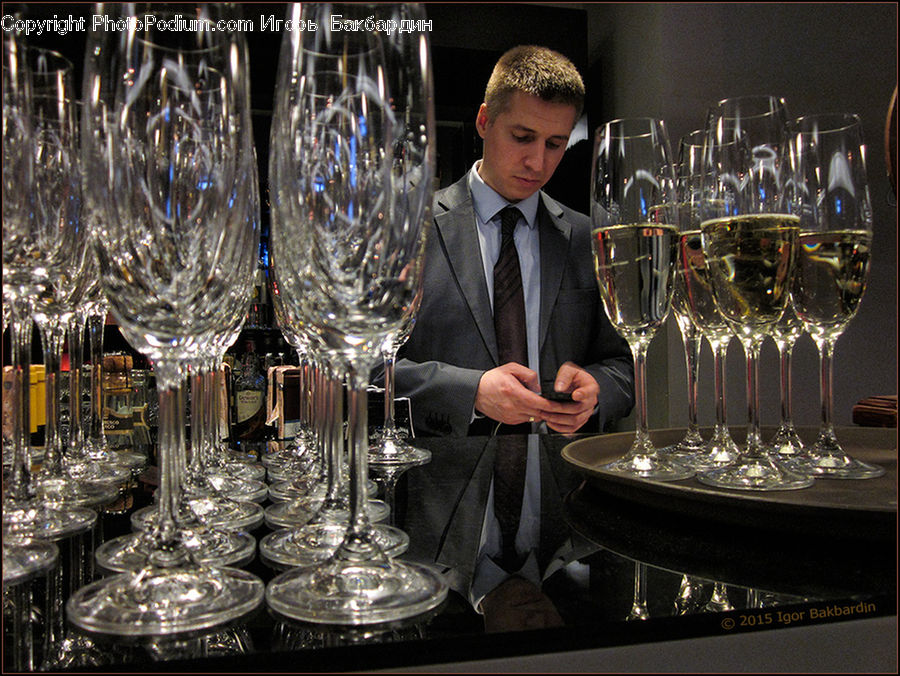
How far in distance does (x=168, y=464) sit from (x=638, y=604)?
0.28 metres

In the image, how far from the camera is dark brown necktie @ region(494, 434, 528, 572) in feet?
1.65

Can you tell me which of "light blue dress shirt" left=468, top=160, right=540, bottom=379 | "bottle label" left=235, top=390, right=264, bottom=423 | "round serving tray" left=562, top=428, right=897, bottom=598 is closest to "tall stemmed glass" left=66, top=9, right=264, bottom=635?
"round serving tray" left=562, top=428, right=897, bottom=598

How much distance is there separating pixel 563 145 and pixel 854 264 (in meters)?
1.49

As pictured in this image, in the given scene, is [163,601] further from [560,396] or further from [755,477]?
[560,396]

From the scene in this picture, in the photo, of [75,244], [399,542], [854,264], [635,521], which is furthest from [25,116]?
[854,264]

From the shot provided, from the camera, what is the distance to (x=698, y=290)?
90 centimetres

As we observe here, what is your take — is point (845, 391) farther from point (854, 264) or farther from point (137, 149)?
point (137, 149)

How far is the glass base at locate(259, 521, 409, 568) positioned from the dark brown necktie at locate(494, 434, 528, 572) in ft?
0.25

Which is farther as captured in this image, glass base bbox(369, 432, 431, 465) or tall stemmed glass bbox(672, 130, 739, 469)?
glass base bbox(369, 432, 431, 465)

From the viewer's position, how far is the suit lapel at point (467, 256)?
2.10m

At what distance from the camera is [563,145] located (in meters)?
2.18

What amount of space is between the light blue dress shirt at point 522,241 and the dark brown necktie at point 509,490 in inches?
47.3

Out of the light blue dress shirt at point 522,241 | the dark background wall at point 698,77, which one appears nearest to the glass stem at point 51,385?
the light blue dress shirt at point 522,241

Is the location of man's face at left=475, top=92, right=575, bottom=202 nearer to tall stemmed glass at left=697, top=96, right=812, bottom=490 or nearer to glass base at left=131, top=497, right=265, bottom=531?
tall stemmed glass at left=697, top=96, right=812, bottom=490
